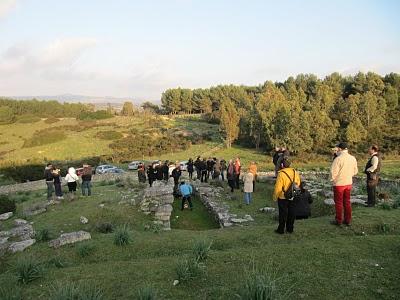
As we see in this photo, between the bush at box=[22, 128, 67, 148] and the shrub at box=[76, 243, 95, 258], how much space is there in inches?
2419

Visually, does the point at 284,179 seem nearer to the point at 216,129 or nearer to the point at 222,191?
the point at 222,191

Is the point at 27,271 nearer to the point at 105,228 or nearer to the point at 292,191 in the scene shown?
the point at 105,228

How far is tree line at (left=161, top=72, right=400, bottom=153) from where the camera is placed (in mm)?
56062

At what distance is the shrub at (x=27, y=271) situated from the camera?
794cm

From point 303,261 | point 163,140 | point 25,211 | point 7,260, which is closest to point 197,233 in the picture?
point 303,261

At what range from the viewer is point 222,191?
22.2 m

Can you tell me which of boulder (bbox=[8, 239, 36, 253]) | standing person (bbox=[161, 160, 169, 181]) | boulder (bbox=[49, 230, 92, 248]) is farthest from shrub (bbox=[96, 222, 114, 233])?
standing person (bbox=[161, 160, 169, 181])

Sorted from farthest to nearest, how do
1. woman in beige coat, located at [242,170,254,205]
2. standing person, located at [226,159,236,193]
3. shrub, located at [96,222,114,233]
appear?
standing person, located at [226,159,236,193], woman in beige coat, located at [242,170,254,205], shrub, located at [96,222,114,233]

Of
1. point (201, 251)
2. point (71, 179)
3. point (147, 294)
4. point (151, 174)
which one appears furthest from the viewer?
point (151, 174)

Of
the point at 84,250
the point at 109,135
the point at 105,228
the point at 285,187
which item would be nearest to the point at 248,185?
the point at 105,228

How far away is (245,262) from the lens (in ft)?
26.0

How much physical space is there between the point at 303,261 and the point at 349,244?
1.55 m

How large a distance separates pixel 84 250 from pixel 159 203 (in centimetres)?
814

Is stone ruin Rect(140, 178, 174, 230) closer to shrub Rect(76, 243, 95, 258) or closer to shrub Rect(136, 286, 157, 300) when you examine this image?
shrub Rect(76, 243, 95, 258)
